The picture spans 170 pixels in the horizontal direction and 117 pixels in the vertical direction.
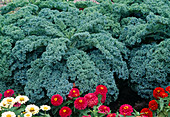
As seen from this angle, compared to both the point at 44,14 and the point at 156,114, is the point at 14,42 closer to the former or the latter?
the point at 44,14

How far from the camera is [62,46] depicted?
2561mm

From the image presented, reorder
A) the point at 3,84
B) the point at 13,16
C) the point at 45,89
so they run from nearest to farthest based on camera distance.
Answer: the point at 45,89 → the point at 3,84 → the point at 13,16

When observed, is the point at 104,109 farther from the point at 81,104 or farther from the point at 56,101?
the point at 56,101

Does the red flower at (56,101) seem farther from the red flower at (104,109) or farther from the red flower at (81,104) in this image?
the red flower at (104,109)

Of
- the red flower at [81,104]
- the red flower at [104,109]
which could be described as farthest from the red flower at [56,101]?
the red flower at [104,109]

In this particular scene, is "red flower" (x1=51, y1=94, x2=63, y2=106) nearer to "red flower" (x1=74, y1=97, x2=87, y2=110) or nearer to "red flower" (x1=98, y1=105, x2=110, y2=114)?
"red flower" (x1=74, y1=97, x2=87, y2=110)

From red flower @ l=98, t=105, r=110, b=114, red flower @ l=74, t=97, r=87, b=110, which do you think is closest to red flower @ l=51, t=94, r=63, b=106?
red flower @ l=74, t=97, r=87, b=110

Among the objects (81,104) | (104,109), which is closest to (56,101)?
(81,104)

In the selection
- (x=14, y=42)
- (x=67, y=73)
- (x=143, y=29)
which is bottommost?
(x=67, y=73)

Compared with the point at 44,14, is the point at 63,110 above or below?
below

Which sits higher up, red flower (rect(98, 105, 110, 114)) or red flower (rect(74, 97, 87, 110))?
red flower (rect(74, 97, 87, 110))

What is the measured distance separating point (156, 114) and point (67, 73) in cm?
115

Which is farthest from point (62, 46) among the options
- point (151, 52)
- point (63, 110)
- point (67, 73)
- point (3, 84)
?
point (151, 52)

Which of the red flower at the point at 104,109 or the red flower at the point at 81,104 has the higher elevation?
the red flower at the point at 81,104
